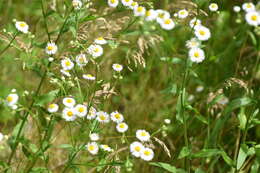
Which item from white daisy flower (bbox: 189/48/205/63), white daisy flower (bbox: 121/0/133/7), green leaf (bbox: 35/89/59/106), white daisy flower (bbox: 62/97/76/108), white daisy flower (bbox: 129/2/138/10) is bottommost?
white daisy flower (bbox: 62/97/76/108)

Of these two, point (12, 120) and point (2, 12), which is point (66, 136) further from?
point (2, 12)

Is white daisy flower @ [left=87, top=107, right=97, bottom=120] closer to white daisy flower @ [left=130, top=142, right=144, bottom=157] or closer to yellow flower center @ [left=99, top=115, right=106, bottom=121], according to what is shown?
yellow flower center @ [left=99, top=115, right=106, bottom=121]

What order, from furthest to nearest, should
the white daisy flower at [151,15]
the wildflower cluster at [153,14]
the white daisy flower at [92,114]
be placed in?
the white daisy flower at [151,15], the wildflower cluster at [153,14], the white daisy flower at [92,114]

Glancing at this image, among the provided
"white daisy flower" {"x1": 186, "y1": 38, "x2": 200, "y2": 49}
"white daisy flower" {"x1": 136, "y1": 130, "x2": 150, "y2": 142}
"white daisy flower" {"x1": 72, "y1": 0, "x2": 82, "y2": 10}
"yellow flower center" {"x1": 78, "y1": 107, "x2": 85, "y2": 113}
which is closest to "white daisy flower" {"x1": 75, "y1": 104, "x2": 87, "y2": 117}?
Answer: "yellow flower center" {"x1": 78, "y1": 107, "x2": 85, "y2": 113}

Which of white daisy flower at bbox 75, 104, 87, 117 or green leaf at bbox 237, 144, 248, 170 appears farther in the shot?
green leaf at bbox 237, 144, 248, 170

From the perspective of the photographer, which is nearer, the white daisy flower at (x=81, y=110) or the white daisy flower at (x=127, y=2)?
the white daisy flower at (x=81, y=110)

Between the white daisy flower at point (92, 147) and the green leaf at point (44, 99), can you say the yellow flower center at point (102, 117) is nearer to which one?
the white daisy flower at point (92, 147)

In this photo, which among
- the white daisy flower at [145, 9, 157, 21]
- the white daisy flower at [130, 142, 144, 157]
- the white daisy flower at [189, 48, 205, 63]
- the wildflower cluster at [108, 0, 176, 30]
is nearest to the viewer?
the white daisy flower at [130, 142, 144, 157]

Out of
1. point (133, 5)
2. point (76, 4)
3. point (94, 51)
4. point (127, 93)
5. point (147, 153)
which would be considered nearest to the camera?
point (147, 153)

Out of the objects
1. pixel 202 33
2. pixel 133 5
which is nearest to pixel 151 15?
pixel 133 5

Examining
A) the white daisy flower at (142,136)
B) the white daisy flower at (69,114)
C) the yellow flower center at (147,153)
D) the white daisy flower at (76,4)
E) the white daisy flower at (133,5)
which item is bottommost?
the yellow flower center at (147,153)

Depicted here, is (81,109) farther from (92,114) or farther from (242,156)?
(242,156)

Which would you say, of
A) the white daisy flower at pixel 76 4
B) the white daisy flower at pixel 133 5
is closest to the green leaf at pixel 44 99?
the white daisy flower at pixel 76 4
